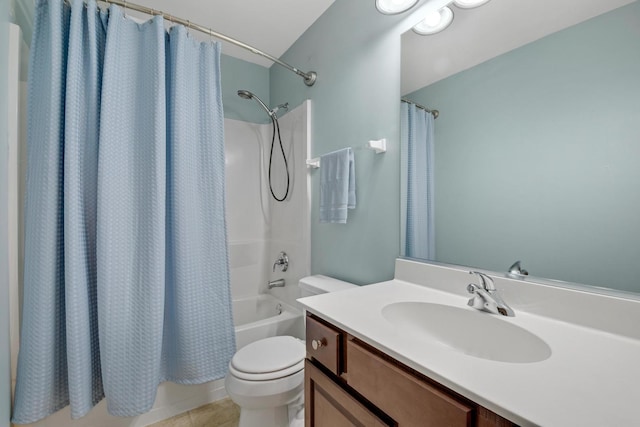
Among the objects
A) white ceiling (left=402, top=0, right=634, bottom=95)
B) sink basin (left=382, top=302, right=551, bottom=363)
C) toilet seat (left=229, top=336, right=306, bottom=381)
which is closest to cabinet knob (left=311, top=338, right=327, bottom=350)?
sink basin (left=382, top=302, right=551, bottom=363)

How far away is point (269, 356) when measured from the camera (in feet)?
4.06

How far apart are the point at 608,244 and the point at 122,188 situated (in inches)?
68.9

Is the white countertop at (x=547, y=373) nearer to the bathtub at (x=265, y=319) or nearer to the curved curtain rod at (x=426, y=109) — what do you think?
the curved curtain rod at (x=426, y=109)

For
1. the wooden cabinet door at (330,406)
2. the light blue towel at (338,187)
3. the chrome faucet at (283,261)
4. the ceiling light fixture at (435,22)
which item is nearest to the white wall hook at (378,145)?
the light blue towel at (338,187)

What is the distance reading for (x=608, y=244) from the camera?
71 centimetres

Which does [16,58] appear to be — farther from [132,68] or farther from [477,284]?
[477,284]

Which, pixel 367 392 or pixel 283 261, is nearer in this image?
pixel 367 392

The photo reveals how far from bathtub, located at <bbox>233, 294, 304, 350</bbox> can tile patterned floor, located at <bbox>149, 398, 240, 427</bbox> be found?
0.36m

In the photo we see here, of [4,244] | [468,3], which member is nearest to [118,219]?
[4,244]

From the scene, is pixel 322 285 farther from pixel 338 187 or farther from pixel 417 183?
pixel 417 183

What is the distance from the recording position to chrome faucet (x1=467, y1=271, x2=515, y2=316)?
80 cm

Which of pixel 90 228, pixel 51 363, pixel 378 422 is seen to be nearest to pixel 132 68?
pixel 90 228

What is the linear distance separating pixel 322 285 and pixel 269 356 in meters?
0.43

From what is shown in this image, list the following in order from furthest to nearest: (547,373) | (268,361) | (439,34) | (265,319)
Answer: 1. (265,319)
2. (268,361)
3. (439,34)
4. (547,373)
